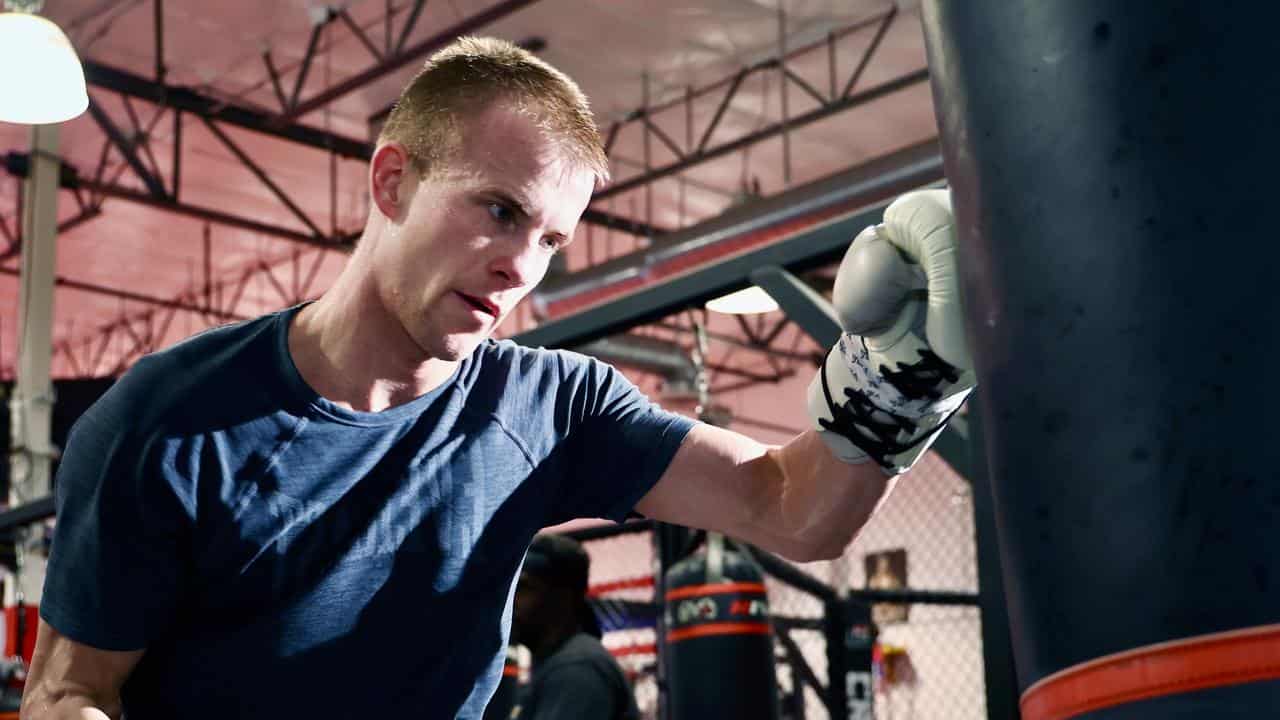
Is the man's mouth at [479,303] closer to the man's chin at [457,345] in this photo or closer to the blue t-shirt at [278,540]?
the man's chin at [457,345]

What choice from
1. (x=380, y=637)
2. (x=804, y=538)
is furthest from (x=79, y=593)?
(x=804, y=538)

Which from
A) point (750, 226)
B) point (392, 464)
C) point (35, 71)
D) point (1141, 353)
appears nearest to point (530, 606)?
point (392, 464)

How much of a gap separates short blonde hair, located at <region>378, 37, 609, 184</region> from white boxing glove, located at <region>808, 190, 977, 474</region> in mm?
361

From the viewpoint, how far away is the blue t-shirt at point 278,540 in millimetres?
1531

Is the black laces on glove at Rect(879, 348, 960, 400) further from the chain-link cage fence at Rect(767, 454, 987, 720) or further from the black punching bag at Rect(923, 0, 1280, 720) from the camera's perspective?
the chain-link cage fence at Rect(767, 454, 987, 720)

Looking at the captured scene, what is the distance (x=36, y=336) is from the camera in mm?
8695

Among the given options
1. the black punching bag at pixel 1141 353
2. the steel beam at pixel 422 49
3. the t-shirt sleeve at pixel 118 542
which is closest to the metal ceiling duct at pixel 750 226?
the steel beam at pixel 422 49

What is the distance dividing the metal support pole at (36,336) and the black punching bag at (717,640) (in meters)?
4.80

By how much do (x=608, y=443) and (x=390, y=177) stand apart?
44cm

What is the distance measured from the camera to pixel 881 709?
12.2m

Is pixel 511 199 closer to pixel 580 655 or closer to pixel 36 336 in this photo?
pixel 580 655

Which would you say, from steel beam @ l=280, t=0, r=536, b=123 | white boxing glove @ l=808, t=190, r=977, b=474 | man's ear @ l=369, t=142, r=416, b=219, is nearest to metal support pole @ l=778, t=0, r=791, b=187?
steel beam @ l=280, t=0, r=536, b=123

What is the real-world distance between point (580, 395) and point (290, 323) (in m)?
0.39

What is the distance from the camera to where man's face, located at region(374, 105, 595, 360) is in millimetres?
1533
